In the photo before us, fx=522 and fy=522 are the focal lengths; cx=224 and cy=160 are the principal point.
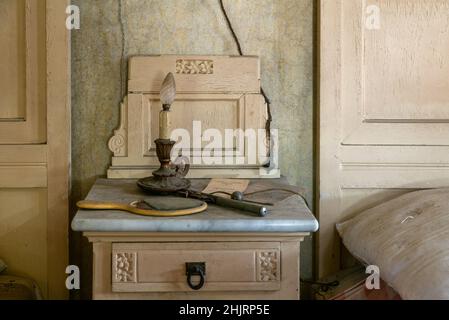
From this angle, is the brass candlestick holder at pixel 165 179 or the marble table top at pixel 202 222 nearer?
the marble table top at pixel 202 222

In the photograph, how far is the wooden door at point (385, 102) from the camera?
1.83m

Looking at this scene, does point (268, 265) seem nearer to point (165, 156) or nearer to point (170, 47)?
point (165, 156)

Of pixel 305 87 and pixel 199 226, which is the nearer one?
pixel 199 226

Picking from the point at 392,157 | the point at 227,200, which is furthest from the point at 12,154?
the point at 392,157

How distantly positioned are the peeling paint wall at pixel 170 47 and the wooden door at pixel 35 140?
7 cm

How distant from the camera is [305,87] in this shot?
1870 millimetres

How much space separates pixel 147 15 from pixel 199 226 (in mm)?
860

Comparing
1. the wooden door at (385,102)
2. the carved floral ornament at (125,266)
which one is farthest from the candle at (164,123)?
the wooden door at (385,102)

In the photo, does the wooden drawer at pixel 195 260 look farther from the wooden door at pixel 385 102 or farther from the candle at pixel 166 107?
the wooden door at pixel 385 102

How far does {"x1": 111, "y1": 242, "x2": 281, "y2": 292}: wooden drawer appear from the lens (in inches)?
54.2

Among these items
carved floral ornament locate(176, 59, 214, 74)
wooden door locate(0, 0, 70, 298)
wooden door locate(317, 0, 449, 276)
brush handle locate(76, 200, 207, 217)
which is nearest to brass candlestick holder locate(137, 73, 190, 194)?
brush handle locate(76, 200, 207, 217)

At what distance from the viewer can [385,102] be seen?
185 centimetres
